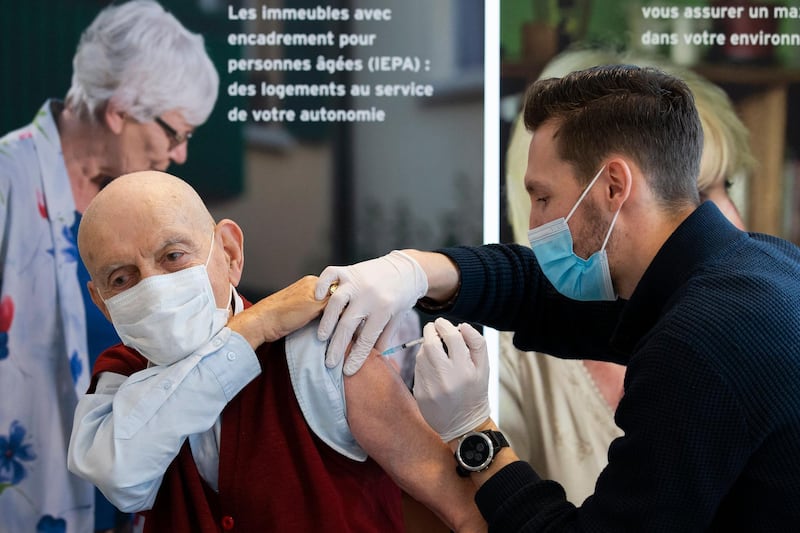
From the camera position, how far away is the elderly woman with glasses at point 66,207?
2.90 meters

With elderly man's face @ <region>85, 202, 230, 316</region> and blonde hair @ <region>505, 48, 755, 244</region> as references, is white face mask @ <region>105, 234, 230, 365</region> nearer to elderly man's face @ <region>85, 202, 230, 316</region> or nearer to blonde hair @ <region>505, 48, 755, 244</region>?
elderly man's face @ <region>85, 202, 230, 316</region>

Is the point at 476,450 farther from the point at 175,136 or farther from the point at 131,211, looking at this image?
the point at 175,136

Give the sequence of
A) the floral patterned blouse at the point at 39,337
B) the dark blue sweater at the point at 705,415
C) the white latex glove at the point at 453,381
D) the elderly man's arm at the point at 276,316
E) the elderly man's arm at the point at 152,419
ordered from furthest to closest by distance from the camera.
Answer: the floral patterned blouse at the point at 39,337
the white latex glove at the point at 453,381
the elderly man's arm at the point at 276,316
the elderly man's arm at the point at 152,419
the dark blue sweater at the point at 705,415

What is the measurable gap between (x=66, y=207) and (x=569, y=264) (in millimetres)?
1822

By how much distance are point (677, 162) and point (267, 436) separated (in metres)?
1.00

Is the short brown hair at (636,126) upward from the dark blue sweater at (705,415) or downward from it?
upward

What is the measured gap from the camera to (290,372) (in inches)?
68.2

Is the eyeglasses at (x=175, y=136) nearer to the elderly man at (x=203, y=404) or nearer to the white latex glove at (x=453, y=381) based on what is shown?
the elderly man at (x=203, y=404)

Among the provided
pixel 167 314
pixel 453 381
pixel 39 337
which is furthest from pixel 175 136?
pixel 453 381

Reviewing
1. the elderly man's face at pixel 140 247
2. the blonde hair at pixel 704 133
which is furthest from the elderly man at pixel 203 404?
the blonde hair at pixel 704 133

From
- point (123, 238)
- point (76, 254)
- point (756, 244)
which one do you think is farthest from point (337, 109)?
point (756, 244)

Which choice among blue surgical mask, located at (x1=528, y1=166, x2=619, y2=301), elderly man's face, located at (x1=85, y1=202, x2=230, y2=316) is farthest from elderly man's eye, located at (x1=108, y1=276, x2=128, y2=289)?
blue surgical mask, located at (x1=528, y1=166, x2=619, y2=301)

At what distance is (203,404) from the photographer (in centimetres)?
165

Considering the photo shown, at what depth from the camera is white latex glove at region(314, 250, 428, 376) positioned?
69.8 inches
